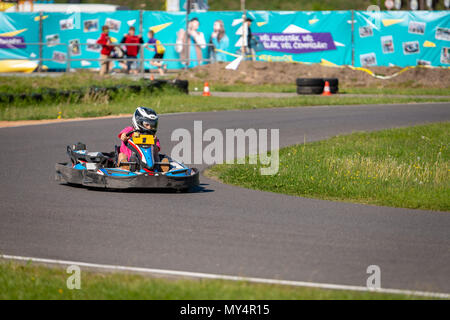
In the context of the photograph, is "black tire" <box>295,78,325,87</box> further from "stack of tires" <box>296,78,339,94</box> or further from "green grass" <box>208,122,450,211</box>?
"green grass" <box>208,122,450,211</box>

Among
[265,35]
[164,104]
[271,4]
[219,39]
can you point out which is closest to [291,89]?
[265,35]

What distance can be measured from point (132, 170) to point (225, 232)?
98.5 inches

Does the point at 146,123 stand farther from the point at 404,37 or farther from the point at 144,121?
the point at 404,37

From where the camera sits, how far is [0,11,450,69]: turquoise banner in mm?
30812

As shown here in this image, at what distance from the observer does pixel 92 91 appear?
21656mm

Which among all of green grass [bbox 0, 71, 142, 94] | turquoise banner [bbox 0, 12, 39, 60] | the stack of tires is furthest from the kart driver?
turquoise banner [bbox 0, 12, 39, 60]

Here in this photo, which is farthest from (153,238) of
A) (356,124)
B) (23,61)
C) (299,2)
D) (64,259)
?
(299,2)

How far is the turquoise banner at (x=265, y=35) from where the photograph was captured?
30812mm

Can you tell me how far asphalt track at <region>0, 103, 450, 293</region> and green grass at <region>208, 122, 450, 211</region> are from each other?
48 centimetres

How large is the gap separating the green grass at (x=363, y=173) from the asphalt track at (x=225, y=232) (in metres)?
0.48

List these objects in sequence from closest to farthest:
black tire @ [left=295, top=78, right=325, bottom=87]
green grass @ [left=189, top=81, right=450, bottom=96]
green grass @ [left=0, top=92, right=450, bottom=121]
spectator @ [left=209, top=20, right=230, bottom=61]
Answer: green grass @ [left=0, top=92, right=450, bottom=121] < black tire @ [left=295, top=78, right=325, bottom=87] < green grass @ [left=189, top=81, right=450, bottom=96] < spectator @ [left=209, top=20, right=230, bottom=61]

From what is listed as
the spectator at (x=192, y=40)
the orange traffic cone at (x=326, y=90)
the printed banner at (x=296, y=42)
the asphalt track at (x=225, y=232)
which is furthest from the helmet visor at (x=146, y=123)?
the spectator at (x=192, y=40)
